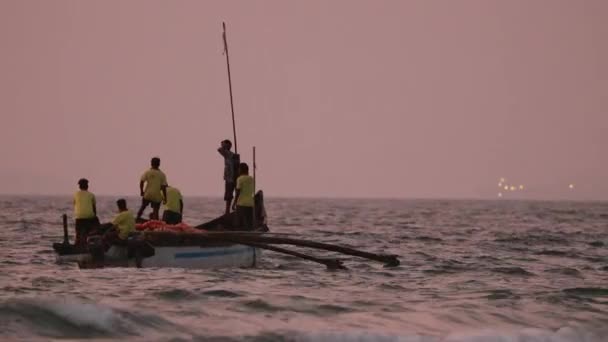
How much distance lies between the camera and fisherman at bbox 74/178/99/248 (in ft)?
80.9

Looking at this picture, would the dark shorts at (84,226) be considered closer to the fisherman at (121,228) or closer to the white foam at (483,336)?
the fisherman at (121,228)

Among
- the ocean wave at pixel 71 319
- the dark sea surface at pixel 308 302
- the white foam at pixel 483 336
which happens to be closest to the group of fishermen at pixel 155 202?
the dark sea surface at pixel 308 302

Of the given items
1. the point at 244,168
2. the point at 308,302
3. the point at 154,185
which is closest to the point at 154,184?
the point at 154,185

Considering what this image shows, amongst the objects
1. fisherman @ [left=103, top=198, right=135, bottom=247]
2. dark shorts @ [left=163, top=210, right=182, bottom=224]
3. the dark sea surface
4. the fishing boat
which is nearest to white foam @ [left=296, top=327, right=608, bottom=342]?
the dark sea surface

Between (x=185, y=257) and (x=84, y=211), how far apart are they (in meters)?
2.70

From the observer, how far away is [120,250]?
23453 mm

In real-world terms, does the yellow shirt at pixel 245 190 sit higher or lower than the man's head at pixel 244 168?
lower

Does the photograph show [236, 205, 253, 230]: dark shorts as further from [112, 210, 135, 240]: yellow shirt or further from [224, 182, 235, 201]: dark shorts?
[112, 210, 135, 240]: yellow shirt

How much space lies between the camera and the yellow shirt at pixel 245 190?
2664 cm

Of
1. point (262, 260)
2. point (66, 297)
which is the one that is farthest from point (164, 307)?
point (262, 260)

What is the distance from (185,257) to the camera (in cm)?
2439

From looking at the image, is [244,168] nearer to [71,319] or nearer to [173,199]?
[173,199]

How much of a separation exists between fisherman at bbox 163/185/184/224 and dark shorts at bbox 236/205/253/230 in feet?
5.17

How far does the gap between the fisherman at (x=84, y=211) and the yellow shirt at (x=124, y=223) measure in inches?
50.0
